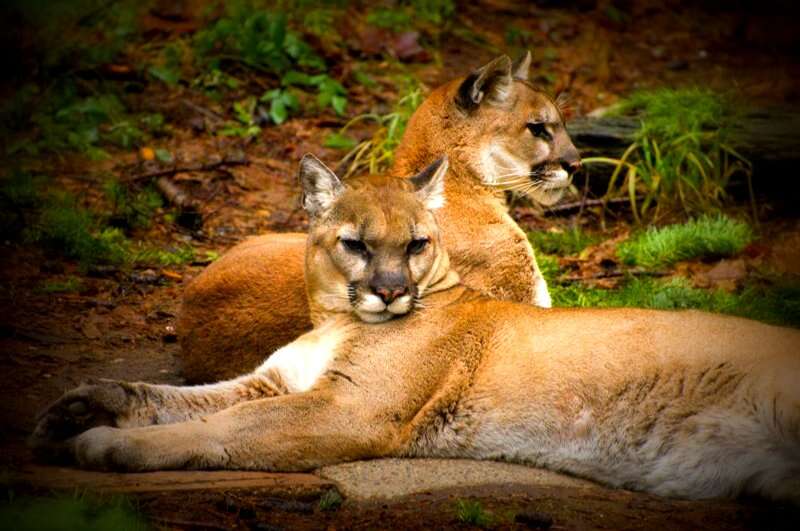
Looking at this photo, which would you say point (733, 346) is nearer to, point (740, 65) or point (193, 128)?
point (193, 128)

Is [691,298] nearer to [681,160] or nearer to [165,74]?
[681,160]

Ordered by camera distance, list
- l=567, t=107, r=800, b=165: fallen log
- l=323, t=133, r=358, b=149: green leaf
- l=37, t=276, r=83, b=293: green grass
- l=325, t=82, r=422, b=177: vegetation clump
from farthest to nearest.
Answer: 1. l=323, t=133, r=358, b=149: green leaf
2. l=325, t=82, r=422, b=177: vegetation clump
3. l=567, t=107, r=800, b=165: fallen log
4. l=37, t=276, r=83, b=293: green grass

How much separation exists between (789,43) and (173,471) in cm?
1267

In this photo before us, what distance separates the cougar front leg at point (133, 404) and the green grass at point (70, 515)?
1.05 metres

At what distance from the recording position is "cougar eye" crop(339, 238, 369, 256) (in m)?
6.32

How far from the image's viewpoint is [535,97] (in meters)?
8.33

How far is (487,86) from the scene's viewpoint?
321 inches

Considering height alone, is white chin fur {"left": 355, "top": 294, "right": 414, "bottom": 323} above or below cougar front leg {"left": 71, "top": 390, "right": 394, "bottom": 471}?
above

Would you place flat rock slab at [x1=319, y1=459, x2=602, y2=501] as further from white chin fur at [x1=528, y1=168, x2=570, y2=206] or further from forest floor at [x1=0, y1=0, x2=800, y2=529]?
white chin fur at [x1=528, y1=168, x2=570, y2=206]

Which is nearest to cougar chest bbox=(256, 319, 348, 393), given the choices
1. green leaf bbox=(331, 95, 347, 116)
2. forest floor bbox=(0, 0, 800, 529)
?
forest floor bbox=(0, 0, 800, 529)

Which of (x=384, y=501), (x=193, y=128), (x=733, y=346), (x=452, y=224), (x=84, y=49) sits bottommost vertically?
(x=384, y=501)

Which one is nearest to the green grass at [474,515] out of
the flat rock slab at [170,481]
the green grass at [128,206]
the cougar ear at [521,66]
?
the flat rock slab at [170,481]

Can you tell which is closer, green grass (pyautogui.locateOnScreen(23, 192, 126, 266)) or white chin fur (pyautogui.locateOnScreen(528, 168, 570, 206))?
white chin fur (pyautogui.locateOnScreen(528, 168, 570, 206))

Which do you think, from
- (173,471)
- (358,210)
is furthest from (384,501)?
(358,210)
